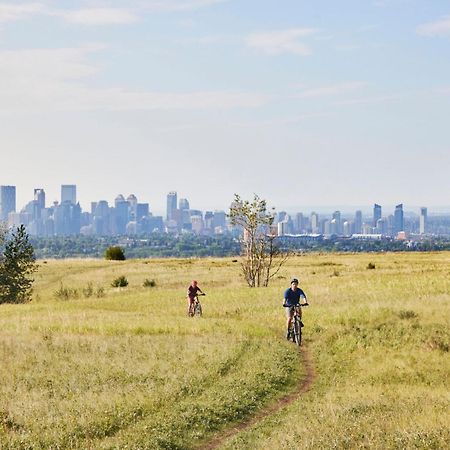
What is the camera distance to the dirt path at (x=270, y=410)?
17.1 meters

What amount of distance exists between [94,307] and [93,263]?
49786 mm

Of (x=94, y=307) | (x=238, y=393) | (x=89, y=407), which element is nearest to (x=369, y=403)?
(x=238, y=393)

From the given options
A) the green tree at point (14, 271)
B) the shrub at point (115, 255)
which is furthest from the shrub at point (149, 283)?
the shrub at point (115, 255)

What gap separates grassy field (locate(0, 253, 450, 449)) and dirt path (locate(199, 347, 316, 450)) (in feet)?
0.75

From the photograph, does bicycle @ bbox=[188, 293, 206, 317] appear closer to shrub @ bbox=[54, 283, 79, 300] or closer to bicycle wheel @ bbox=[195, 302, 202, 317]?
bicycle wheel @ bbox=[195, 302, 202, 317]

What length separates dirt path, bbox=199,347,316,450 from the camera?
17.1 m

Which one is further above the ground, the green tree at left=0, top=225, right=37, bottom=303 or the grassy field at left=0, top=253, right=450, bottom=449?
the green tree at left=0, top=225, right=37, bottom=303

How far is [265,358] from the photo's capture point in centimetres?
2622

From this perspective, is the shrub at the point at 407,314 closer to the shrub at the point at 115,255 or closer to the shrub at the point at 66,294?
the shrub at the point at 66,294

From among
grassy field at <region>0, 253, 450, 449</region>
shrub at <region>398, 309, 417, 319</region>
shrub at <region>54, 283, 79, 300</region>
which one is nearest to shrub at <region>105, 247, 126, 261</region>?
shrub at <region>54, 283, 79, 300</region>

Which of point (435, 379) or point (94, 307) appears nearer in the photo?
point (435, 379)

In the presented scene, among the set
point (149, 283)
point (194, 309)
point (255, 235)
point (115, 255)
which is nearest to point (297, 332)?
point (194, 309)

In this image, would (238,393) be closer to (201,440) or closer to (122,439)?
(201,440)

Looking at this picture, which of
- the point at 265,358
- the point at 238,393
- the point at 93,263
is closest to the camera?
the point at 238,393
